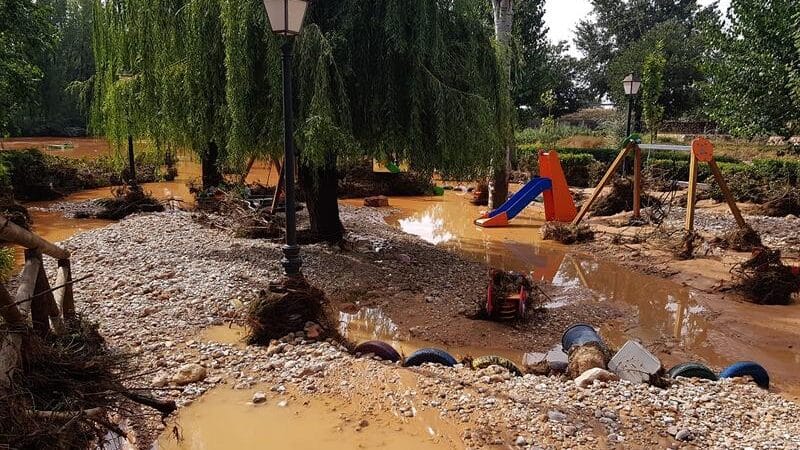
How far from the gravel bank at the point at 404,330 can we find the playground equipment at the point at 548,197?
3829 millimetres

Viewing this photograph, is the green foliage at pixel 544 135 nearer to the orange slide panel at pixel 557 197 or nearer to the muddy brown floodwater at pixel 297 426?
the orange slide panel at pixel 557 197

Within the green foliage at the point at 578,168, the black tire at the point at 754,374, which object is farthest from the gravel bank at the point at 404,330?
the green foliage at the point at 578,168

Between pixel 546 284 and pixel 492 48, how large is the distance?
12.7 ft

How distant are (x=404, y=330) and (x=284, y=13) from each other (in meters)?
3.57

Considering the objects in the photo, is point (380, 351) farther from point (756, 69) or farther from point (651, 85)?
point (651, 85)

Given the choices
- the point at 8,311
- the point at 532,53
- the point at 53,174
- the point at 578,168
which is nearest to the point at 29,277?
the point at 8,311

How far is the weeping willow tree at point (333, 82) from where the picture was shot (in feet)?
23.8

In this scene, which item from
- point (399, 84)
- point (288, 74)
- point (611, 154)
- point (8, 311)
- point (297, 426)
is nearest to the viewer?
point (8, 311)

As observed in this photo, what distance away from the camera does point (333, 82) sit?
7508 mm

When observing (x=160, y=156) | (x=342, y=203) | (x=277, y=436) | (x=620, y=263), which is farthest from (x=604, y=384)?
(x=342, y=203)

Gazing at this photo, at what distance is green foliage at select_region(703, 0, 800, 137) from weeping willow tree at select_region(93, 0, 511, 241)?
16.5 ft

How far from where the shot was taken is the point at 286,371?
452cm

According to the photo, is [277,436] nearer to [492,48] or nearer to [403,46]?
[403,46]

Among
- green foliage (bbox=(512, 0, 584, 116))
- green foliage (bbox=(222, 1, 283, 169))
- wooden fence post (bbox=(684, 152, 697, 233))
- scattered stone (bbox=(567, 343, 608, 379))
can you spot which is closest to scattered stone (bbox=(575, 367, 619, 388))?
scattered stone (bbox=(567, 343, 608, 379))
